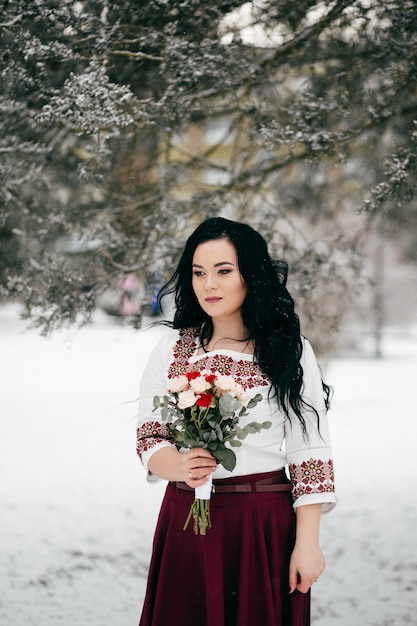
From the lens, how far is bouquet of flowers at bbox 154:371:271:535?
2.23 m

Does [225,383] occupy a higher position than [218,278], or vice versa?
[218,278]

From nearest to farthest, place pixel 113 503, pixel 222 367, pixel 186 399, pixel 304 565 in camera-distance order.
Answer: pixel 186 399
pixel 304 565
pixel 222 367
pixel 113 503

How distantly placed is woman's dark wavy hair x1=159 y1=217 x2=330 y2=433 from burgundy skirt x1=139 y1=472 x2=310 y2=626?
0.31 metres

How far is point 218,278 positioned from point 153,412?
1.58ft

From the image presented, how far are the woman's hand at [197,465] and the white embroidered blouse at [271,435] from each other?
0.57ft

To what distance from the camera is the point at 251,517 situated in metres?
2.45

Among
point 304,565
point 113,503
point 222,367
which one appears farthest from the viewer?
point 113,503

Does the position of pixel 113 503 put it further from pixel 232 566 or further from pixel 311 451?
pixel 311 451

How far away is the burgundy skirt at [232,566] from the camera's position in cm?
242

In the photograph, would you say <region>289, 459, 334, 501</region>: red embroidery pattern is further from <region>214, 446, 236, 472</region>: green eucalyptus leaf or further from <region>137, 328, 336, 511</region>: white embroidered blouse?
<region>214, 446, 236, 472</region>: green eucalyptus leaf

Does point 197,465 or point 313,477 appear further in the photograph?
point 313,477

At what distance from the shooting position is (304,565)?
2.41m

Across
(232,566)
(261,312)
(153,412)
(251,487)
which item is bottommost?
(232,566)

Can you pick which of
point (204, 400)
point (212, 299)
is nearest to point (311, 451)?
point (204, 400)
